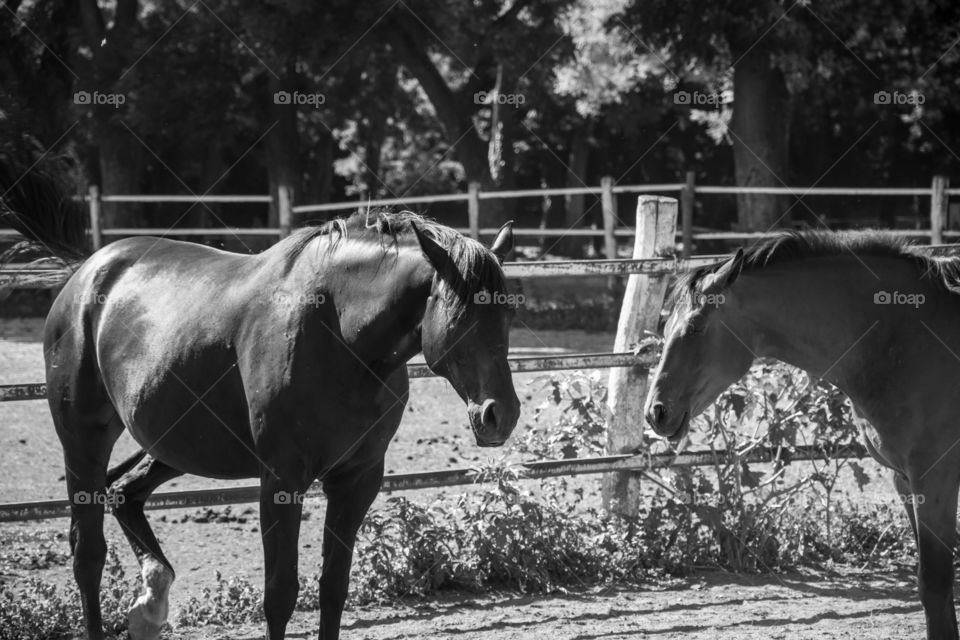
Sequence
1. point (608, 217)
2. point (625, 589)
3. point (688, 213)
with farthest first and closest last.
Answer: point (688, 213) < point (608, 217) < point (625, 589)

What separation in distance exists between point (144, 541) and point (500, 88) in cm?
1756

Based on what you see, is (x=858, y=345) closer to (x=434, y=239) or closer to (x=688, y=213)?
(x=434, y=239)

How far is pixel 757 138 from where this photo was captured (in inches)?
644

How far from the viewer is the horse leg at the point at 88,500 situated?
4.33 m

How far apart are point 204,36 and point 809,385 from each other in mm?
18287

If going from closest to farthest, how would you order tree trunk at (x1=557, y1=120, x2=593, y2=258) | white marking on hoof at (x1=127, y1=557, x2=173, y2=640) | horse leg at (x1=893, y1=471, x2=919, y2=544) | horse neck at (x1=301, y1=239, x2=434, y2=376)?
horse neck at (x1=301, y1=239, x2=434, y2=376)
white marking on hoof at (x1=127, y1=557, x2=173, y2=640)
horse leg at (x1=893, y1=471, x2=919, y2=544)
tree trunk at (x1=557, y1=120, x2=593, y2=258)

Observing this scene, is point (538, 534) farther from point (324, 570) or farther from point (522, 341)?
point (522, 341)

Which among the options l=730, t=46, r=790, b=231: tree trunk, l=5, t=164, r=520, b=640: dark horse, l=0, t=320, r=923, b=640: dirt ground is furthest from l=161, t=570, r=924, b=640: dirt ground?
l=730, t=46, r=790, b=231: tree trunk

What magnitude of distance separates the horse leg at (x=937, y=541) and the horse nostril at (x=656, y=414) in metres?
1.11

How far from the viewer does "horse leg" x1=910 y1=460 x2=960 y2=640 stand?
13.9ft

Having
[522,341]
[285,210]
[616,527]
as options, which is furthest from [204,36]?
[616,527]

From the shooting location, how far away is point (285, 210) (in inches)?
653

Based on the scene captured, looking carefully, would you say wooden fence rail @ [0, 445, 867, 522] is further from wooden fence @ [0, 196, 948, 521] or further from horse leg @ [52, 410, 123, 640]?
horse leg @ [52, 410, 123, 640]

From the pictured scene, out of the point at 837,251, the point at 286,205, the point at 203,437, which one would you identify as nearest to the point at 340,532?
the point at 203,437
